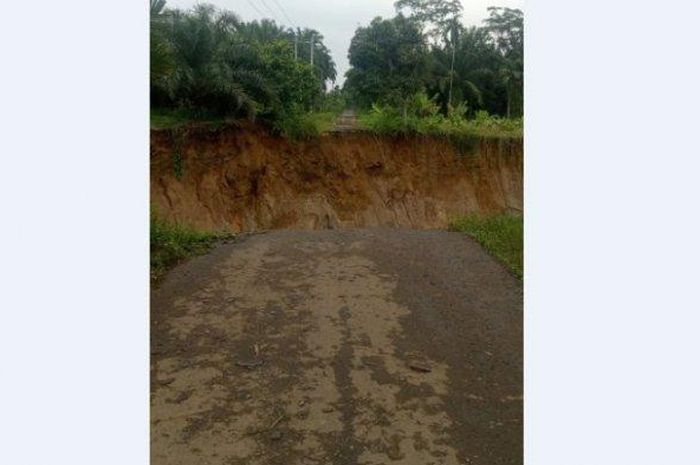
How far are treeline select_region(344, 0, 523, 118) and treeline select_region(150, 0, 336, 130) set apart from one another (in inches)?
225

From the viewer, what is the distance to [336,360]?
20.0 feet

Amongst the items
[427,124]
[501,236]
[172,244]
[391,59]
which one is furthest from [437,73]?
[172,244]

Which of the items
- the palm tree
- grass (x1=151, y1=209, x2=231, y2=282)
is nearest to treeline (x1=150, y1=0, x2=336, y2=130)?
the palm tree

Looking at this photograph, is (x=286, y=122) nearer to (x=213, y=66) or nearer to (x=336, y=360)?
(x=213, y=66)

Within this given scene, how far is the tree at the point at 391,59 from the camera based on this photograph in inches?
927

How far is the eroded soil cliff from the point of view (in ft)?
53.4

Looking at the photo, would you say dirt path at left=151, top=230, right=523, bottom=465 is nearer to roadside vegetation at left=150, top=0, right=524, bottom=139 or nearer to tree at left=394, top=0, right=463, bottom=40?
roadside vegetation at left=150, top=0, right=524, bottom=139

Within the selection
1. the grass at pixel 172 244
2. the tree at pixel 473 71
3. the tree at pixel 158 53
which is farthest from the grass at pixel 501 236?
the tree at pixel 473 71

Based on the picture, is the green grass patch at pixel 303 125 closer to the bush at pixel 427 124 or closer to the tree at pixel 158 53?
the bush at pixel 427 124

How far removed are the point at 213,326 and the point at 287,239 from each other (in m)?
4.18

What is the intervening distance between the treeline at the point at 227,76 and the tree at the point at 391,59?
21.6 feet

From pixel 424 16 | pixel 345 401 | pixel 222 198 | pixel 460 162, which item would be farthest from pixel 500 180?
pixel 345 401

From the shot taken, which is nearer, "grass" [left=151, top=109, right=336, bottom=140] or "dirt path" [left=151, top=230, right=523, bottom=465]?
"dirt path" [left=151, top=230, right=523, bottom=465]

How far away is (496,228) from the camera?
12.5 m
